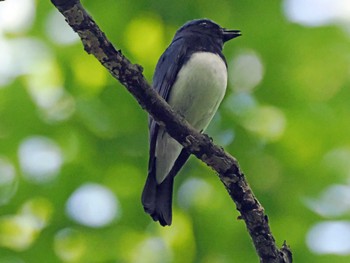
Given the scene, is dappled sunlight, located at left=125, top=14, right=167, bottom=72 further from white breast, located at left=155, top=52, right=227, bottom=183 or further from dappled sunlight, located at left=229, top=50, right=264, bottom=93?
dappled sunlight, located at left=229, top=50, right=264, bottom=93

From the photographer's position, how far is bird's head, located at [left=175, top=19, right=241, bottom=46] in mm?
4707

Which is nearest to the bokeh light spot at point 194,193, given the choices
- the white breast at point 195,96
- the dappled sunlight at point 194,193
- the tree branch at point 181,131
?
the dappled sunlight at point 194,193

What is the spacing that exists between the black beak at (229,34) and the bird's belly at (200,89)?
0.26 metres

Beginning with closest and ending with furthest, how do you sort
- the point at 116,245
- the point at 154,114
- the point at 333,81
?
the point at 154,114, the point at 116,245, the point at 333,81

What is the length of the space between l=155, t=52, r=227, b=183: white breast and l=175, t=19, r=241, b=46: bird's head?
239 millimetres

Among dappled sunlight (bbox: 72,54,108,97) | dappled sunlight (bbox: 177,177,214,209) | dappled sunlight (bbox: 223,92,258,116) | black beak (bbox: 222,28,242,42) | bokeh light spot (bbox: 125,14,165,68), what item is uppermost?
black beak (bbox: 222,28,242,42)

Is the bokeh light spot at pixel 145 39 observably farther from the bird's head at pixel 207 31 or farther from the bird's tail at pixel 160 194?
the bird's tail at pixel 160 194

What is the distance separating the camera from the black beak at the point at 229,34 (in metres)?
4.71

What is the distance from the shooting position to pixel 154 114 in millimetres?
3299

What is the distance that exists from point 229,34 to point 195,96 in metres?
0.52

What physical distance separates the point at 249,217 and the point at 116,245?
1.15m

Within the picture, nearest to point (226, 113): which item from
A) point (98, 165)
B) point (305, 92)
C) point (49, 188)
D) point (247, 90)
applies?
point (247, 90)

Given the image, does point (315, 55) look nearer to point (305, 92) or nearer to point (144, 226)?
point (305, 92)

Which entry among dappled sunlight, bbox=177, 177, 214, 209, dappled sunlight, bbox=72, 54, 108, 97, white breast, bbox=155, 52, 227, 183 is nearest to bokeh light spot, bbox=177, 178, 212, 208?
dappled sunlight, bbox=177, 177, 214, 209
